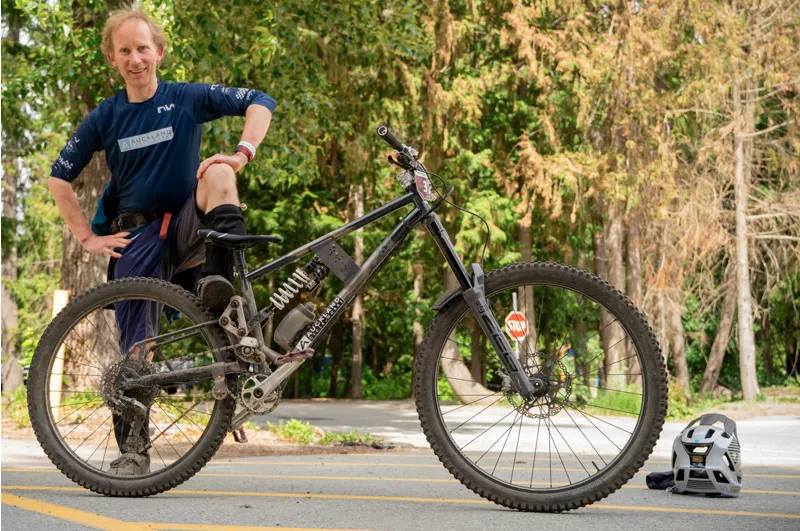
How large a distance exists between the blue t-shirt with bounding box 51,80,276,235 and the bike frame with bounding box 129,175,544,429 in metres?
0.55

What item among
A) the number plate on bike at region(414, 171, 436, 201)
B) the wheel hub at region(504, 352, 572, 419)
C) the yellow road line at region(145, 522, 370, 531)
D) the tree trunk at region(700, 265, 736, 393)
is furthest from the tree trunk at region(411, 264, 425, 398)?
the yellow road line at region(145, 522, 370, 531)

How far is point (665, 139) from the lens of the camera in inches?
862

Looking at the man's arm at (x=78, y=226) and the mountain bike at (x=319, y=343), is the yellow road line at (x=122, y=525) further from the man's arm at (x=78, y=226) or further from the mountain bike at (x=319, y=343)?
the man's arm at (x=78, y=226)

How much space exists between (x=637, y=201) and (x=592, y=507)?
17425mm

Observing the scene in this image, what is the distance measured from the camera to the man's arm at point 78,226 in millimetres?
4965

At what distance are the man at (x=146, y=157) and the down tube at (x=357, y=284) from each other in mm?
588

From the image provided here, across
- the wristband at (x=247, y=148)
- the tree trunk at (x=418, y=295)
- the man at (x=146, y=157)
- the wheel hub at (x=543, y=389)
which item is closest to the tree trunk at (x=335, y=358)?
the tree trunk at (x=418, y=295)

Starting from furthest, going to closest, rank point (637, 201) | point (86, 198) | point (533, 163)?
point (533, 163) → point (637, 201) → point (86, 198)

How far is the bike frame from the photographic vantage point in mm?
4516

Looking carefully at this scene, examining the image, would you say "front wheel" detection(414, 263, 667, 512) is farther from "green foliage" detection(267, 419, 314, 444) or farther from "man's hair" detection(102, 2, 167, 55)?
"green foliage" detection(267, 419, 314, 444)

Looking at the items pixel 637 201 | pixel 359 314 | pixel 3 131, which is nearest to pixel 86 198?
pixel 3 131

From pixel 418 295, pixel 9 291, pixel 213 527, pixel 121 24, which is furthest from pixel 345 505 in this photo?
pixel 418 295

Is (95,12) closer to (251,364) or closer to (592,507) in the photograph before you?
(251,364)

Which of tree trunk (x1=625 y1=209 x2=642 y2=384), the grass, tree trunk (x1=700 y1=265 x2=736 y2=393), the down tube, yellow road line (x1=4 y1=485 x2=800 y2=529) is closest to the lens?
the down tube
